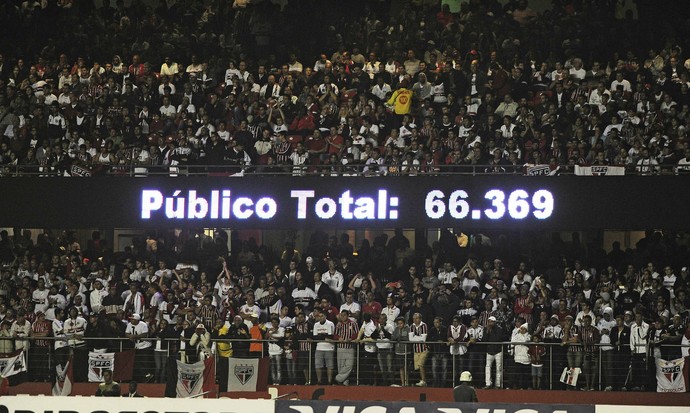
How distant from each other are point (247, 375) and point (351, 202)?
3930 millimetres

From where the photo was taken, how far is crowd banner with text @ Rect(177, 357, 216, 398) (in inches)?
754

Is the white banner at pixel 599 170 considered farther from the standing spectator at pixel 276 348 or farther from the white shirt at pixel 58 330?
the white shirt at pixel 58 330

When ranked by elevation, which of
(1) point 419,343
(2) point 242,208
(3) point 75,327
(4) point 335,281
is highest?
(2) point 242,208

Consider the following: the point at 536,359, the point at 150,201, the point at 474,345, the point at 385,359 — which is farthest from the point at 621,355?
the point at 150,201

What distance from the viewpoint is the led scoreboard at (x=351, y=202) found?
21453mm

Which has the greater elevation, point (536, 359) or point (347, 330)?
point (347, 330)

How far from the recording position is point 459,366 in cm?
1995

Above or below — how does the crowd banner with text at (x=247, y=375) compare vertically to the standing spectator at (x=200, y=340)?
below

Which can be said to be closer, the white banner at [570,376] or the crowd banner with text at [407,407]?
the crowd banner with text at [407,407]

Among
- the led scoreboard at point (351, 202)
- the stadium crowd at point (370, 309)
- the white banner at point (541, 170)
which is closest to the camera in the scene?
the stadium crowd at point (370, 309)

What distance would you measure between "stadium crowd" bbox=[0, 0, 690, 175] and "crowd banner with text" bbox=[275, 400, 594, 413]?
29.9ft

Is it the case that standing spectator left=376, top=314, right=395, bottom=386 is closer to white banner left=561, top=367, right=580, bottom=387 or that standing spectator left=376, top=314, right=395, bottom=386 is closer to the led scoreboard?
the led scoreboard

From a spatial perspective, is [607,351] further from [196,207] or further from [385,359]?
[196,207]

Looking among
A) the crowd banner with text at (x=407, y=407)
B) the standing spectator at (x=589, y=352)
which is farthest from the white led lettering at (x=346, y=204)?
the crowd banner with text at (x=407, y=407)
